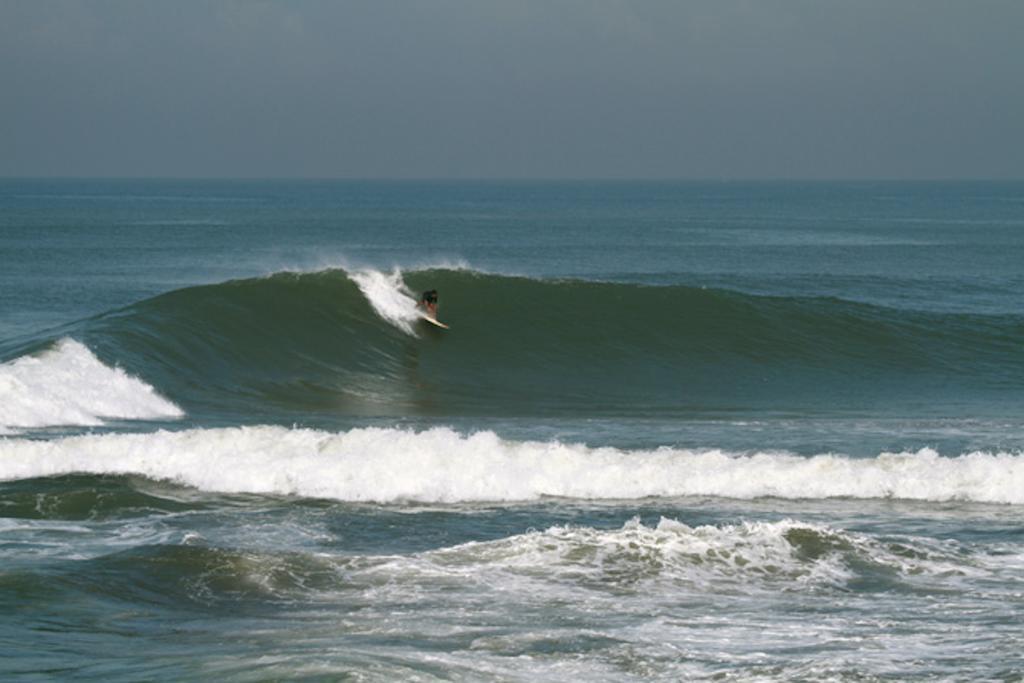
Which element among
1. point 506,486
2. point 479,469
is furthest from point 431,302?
point 506,486

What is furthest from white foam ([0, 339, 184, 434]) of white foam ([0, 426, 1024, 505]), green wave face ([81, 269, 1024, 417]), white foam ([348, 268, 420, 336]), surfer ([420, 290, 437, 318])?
surfer ([420, 290, 437, 318])

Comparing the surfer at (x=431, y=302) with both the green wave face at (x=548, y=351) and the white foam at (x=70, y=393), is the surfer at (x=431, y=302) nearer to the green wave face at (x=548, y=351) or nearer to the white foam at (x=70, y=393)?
the green wave face at (x=548, y=351)

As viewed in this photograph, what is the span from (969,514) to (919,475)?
140 centimetres

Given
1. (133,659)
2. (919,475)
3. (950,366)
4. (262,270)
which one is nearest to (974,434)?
(919,475)

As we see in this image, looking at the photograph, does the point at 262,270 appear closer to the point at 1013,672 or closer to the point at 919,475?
the point at 919,475

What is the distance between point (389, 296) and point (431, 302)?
61.9 inches

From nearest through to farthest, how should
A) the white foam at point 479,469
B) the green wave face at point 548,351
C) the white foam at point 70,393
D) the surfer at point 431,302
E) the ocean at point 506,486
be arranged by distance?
the ocean at point 506,486 → the white foam at point 479,469 → the white foam at point 70,393 → the green wave face at point 548,351 → the surfer at point 431,302

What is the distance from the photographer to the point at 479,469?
666 inches

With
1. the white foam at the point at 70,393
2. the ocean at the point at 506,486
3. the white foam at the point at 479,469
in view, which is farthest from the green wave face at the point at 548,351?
the white foam at the point at 479,469

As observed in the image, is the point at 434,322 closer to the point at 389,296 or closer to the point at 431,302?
the point at 431,302

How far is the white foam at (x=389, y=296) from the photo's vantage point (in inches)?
1228

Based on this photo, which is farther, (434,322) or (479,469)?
(434,322)

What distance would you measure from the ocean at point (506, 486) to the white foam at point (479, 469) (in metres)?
0.05

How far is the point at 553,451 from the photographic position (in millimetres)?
17469
